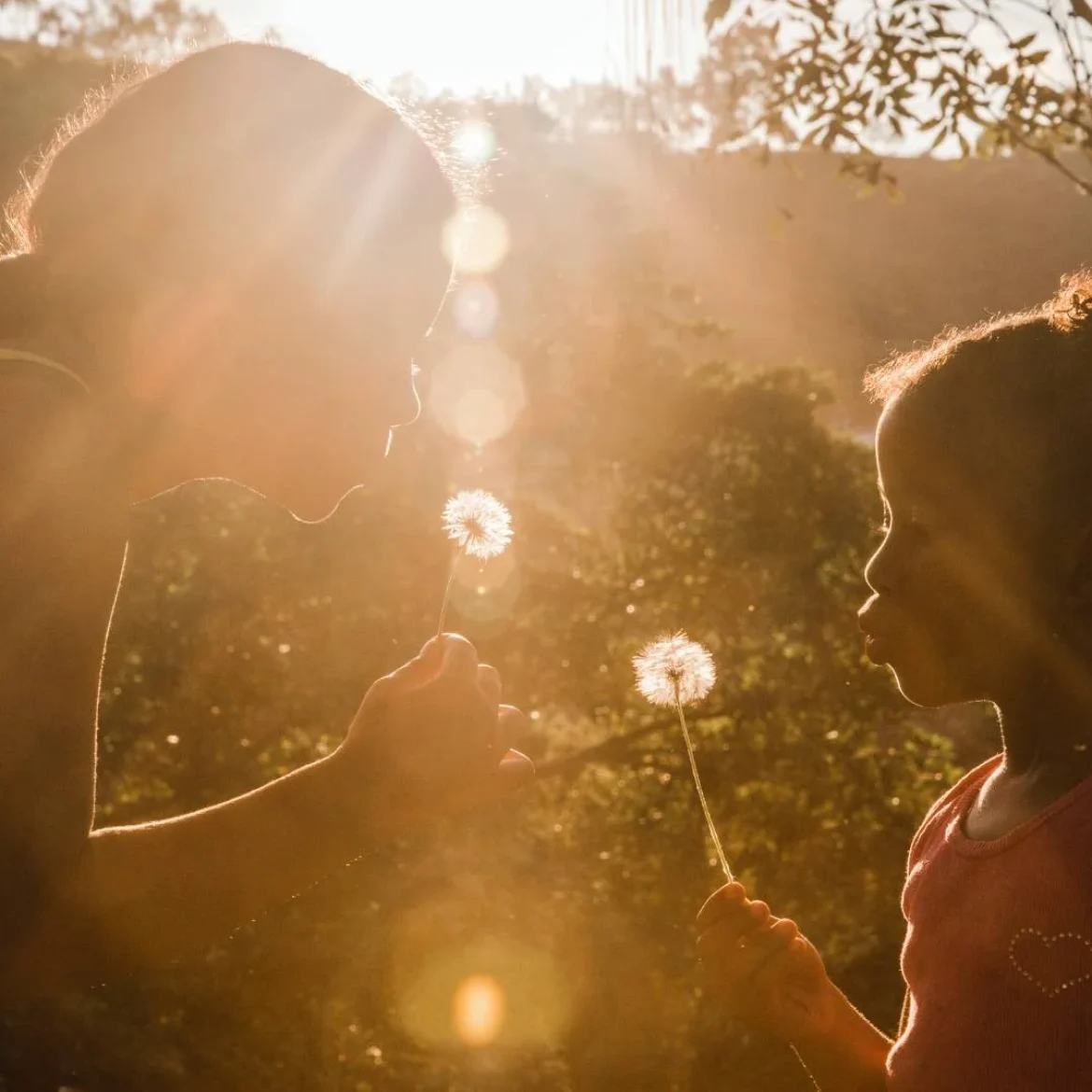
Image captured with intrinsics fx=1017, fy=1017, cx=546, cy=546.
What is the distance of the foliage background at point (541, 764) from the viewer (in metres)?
3.83

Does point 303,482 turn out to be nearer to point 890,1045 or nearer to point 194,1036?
point 890,1045

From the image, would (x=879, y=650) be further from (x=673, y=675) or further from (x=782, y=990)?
(x=673, y=675)

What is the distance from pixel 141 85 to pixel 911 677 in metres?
1.82

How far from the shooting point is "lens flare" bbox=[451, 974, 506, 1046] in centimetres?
402

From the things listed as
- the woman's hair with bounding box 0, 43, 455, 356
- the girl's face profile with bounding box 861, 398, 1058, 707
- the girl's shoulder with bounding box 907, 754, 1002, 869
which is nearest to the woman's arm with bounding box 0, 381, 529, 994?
the woman's hair with bounding box 0, 43, 455, 356

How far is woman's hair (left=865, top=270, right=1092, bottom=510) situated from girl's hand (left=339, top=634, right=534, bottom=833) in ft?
3.11

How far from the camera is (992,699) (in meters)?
1.82

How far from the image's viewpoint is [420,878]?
405cm

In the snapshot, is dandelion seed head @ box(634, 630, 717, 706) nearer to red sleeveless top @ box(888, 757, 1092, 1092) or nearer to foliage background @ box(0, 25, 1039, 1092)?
red sleeveless top @ box(888, 757, 1092, 1092)

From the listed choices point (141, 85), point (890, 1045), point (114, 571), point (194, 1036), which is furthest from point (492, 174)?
point (194, 1036)

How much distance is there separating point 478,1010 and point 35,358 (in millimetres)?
3375

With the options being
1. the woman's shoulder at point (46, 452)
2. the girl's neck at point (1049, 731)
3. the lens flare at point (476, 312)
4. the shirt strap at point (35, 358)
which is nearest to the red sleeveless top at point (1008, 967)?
the girl's neck at point (1049, 731)

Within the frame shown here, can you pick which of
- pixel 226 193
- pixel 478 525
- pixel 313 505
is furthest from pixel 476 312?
pixel 226 193

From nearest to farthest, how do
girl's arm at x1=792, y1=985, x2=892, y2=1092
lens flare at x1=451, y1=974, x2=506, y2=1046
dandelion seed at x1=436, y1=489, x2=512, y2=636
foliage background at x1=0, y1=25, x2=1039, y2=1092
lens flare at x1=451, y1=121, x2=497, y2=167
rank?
girl's arm at x1=792, y1=985, x2=892, y2=1092
dandelion seed at x1=436, y1=489, x2=512, y2=636
lens flare at x1=451, y1=121, x2=497, y2=167
foliage background at x1=0, y1=25, x2=1039, y2=1092
lens flare at x1=451, y1=974, x2=506, y2=1046
